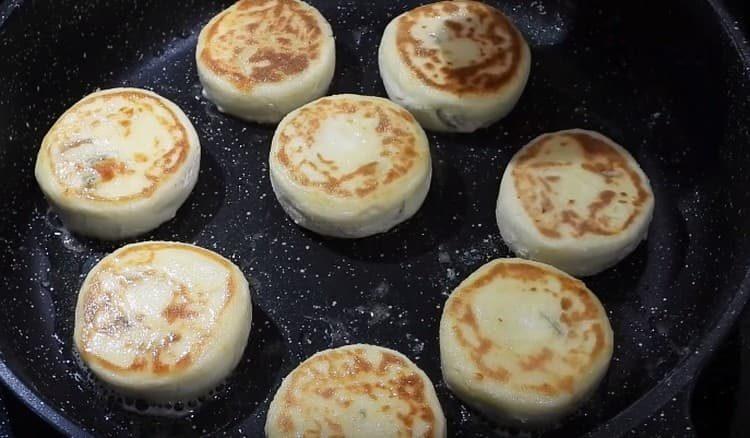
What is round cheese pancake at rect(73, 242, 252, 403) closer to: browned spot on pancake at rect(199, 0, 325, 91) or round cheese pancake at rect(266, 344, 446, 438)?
round cheese pancake at rect(266, 344, 446, 438)

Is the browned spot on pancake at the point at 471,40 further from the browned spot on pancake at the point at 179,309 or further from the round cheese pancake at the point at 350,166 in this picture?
the browned spot on pancake at the point at 179,309

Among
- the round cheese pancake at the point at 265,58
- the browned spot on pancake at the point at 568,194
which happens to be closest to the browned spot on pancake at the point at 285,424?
the browned spot on pancake at the point at 568,194

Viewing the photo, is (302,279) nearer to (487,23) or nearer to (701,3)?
(487,23)

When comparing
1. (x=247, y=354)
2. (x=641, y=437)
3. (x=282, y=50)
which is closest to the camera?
(x=641, y=437)

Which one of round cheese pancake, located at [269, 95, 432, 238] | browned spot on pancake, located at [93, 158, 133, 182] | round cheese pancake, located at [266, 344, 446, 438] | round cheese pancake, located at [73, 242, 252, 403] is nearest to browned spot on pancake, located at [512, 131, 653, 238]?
round cheese pancake, located at [269, 95, 432, 238]

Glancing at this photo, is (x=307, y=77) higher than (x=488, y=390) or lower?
higher

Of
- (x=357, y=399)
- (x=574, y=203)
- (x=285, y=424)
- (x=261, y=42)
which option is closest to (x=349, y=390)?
(x=357, y=399)

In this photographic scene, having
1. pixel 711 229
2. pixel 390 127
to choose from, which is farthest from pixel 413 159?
pixel 711 229
